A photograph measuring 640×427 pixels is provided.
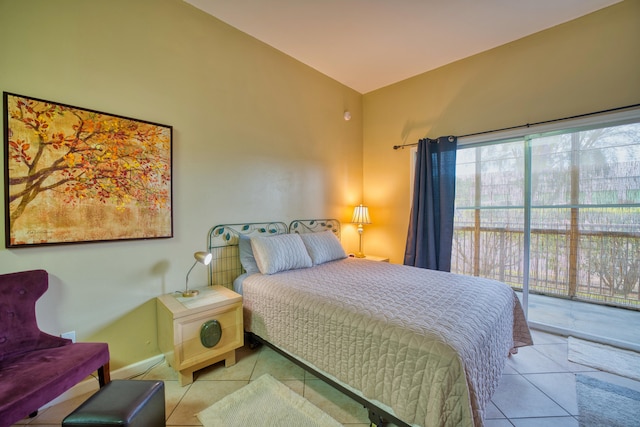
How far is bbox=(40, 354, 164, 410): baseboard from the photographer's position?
1.70 meters

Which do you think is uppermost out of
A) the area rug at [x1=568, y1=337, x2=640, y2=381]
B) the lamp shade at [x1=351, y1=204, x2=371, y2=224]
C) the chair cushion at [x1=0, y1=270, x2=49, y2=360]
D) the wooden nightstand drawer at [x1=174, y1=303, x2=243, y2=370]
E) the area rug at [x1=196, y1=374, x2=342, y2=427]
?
the lamp shade at [x1=351, y1=204, x2=371, y2=224]

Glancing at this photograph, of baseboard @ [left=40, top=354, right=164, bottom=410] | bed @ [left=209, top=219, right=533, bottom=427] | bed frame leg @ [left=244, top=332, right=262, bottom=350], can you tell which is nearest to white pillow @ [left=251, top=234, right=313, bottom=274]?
bed @ [left=209, top=219, right=533, bottom=427]

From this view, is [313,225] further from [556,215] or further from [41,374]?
[556,215]

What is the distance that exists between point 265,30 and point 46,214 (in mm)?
2386

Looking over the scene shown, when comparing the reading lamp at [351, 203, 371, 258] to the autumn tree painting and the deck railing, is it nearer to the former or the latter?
the deck railing

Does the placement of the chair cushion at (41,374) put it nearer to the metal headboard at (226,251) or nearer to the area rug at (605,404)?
the metal headboard at (226,251)

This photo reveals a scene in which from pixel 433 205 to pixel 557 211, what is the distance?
121cm

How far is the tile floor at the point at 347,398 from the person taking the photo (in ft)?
5.20

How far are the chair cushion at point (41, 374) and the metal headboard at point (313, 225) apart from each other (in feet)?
6.48

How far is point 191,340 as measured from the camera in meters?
1.86

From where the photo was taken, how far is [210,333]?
1.94m

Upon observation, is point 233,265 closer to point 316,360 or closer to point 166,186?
point 166,186

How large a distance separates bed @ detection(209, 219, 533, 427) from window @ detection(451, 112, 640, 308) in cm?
120

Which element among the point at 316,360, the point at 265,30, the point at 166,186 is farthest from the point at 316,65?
the point at 316,360
